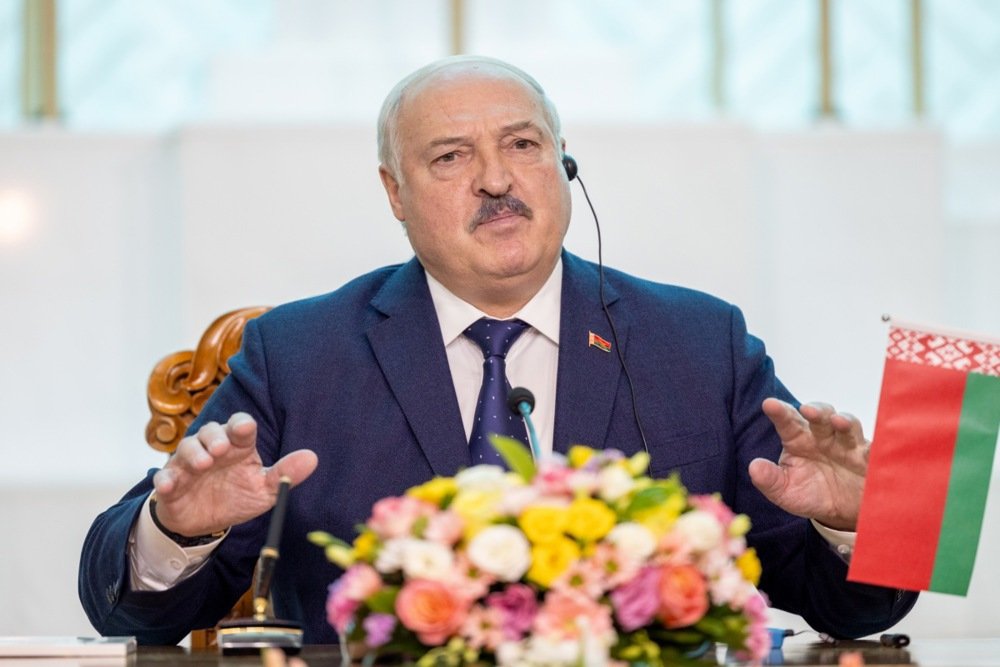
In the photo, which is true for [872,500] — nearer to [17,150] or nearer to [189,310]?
[189,310]

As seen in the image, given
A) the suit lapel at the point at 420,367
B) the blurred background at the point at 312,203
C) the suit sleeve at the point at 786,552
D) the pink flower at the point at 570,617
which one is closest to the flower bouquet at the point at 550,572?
the pink flower at the point at 570,617

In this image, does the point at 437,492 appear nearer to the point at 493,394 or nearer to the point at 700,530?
the point at 700,530

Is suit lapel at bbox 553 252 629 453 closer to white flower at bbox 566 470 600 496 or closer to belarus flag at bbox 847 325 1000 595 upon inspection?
belarus flag at bbox 847 325 1000 595

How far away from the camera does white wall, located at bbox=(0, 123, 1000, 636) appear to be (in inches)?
193

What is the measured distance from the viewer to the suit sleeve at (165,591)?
106 inches

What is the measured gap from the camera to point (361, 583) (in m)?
1.65

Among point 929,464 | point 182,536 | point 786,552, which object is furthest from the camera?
point 786,552

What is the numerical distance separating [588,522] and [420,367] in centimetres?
147

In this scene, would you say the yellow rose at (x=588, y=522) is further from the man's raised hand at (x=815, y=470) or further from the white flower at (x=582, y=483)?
the man's raised hand at (x=815, y=470)

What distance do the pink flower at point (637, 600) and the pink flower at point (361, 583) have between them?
267 millimetres

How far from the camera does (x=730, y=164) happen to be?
5.06 meters

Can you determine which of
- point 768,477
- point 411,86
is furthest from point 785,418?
point 411,86

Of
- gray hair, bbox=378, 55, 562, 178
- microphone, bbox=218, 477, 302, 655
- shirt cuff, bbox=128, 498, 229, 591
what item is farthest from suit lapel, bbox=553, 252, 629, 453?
microphone, bbox=218, 477, 302, 655

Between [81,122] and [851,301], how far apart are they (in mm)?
2972
